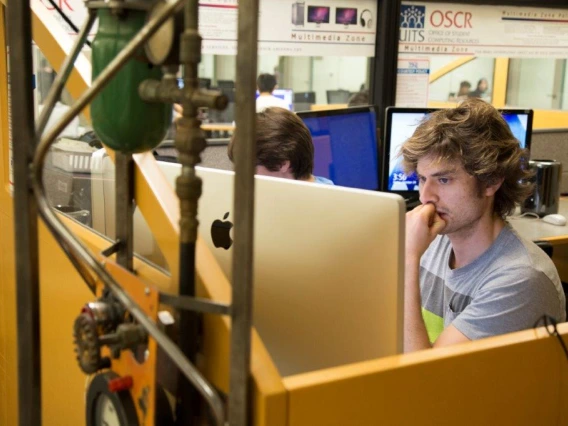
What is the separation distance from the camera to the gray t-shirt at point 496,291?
131cm

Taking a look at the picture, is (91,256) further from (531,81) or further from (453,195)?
(531,81)

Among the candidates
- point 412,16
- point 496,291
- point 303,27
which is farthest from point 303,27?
point 496,291

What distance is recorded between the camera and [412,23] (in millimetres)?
3225

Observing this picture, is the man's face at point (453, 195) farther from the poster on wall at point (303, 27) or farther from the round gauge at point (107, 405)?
the poster on wall at point (303, 27)

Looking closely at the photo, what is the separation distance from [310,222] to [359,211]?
0.07 metres

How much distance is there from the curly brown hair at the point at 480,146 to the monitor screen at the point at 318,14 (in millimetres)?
1527

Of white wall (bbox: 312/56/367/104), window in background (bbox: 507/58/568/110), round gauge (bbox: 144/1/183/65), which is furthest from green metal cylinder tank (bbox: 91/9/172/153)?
white wall (bbox: 312/56/367/104)

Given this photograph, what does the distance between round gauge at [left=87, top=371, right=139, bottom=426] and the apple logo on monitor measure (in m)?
0.29

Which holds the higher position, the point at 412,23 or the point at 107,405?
the point at 412,23

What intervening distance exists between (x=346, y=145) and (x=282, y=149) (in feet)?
2.89

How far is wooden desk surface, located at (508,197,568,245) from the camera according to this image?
2680 mm

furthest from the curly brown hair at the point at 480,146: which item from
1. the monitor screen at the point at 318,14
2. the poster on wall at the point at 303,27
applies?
the monitor screen at the point at 318,14

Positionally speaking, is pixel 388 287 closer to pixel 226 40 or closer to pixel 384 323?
pixel 384 323

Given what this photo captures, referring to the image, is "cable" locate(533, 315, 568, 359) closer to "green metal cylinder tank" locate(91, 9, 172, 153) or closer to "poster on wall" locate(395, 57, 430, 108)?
"green metal cylinder tank" locate(91, 9, 172, 153)
